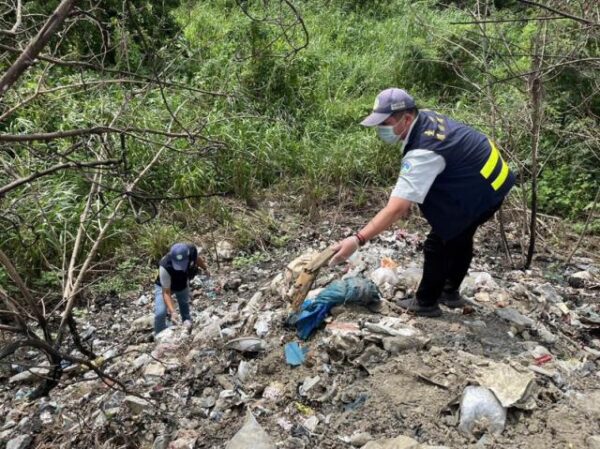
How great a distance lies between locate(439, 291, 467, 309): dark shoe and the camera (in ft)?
10.6

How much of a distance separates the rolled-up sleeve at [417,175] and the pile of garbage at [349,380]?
0.74 meters

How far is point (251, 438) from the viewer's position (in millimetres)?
2305

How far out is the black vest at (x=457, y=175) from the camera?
8.71 ft

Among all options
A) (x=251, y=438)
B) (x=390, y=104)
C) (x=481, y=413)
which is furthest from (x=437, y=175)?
(x=251, y=438)

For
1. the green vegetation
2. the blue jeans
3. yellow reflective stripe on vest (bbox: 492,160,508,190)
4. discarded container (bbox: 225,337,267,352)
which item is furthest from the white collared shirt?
the blue jeans

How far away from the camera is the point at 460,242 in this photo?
117 inches

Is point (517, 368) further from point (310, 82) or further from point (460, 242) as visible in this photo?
point (310, 82)

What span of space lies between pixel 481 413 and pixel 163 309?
7.64ft

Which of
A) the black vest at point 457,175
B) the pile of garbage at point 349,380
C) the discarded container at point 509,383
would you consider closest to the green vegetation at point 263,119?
the pile of garbage at point 349,380

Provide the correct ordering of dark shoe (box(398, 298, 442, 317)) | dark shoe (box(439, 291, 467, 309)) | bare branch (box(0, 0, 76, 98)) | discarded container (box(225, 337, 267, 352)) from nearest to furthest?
bare branch (box(0, 0, 76, 98)) → discarded container (box(225, 337, 267, 352)) → dark shoe (box(398, 298, 442, 317)) → dark shoe (box(439, 291, 467, 309))

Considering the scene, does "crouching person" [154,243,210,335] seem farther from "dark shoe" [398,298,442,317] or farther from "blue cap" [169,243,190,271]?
"dark shoe" [398,298,442,317]

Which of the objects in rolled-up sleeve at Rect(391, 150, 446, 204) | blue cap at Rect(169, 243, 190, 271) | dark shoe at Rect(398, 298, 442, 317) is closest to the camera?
rolled-up sleeve at Rect(391, 150, 446, 204)

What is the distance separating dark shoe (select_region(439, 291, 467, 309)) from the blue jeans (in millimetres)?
1846

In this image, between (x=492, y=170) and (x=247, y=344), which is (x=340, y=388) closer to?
(x=247, y=344)
